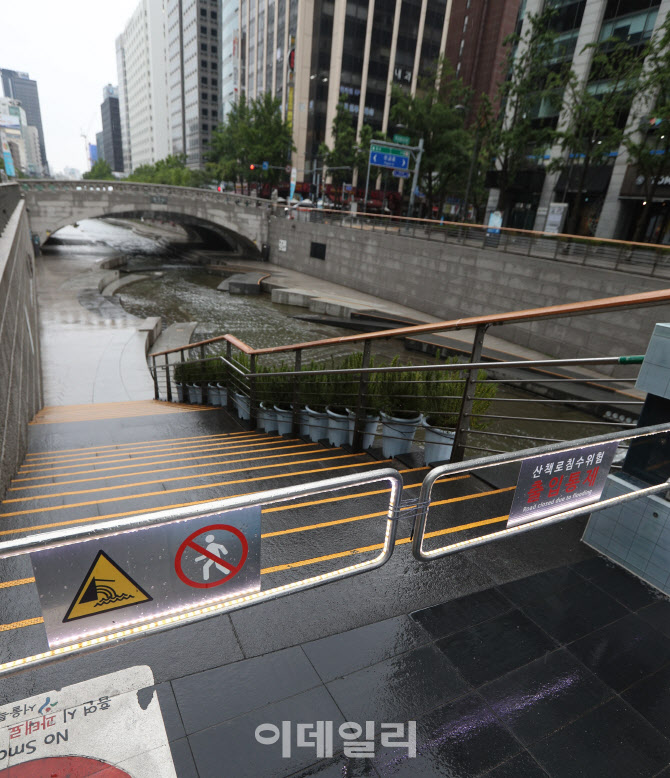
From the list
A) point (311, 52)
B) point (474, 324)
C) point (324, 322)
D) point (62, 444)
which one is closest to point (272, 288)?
point (324, 322)

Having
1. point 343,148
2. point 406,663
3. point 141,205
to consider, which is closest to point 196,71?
point 343,148

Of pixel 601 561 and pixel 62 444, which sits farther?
pixel 62 444

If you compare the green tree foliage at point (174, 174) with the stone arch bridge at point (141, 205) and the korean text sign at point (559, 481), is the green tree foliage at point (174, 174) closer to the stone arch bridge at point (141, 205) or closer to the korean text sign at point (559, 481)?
the stone arch bridge at point (141, 205)

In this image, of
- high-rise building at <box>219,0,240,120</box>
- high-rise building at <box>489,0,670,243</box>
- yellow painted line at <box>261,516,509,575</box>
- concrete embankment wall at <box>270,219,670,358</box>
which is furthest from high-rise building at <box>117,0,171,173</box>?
yellow painted line at <box>261,516,509,575</box>

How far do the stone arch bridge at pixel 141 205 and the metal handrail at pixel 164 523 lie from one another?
38982 mm

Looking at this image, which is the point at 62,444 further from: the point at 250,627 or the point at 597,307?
the point at 597,307

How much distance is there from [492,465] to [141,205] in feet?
134

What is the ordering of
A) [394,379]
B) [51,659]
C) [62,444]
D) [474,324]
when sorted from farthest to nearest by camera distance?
[62,444] → [394,379] → [474,324] → [51,659]

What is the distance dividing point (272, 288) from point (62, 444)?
70.7ft

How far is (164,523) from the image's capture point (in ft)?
5.73

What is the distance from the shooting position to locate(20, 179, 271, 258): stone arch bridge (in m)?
34.1

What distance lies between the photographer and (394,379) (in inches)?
220

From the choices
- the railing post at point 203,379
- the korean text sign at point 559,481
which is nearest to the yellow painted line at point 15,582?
the korean text sign at point 559,481

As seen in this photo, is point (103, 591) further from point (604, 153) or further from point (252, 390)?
point (604, 153)
